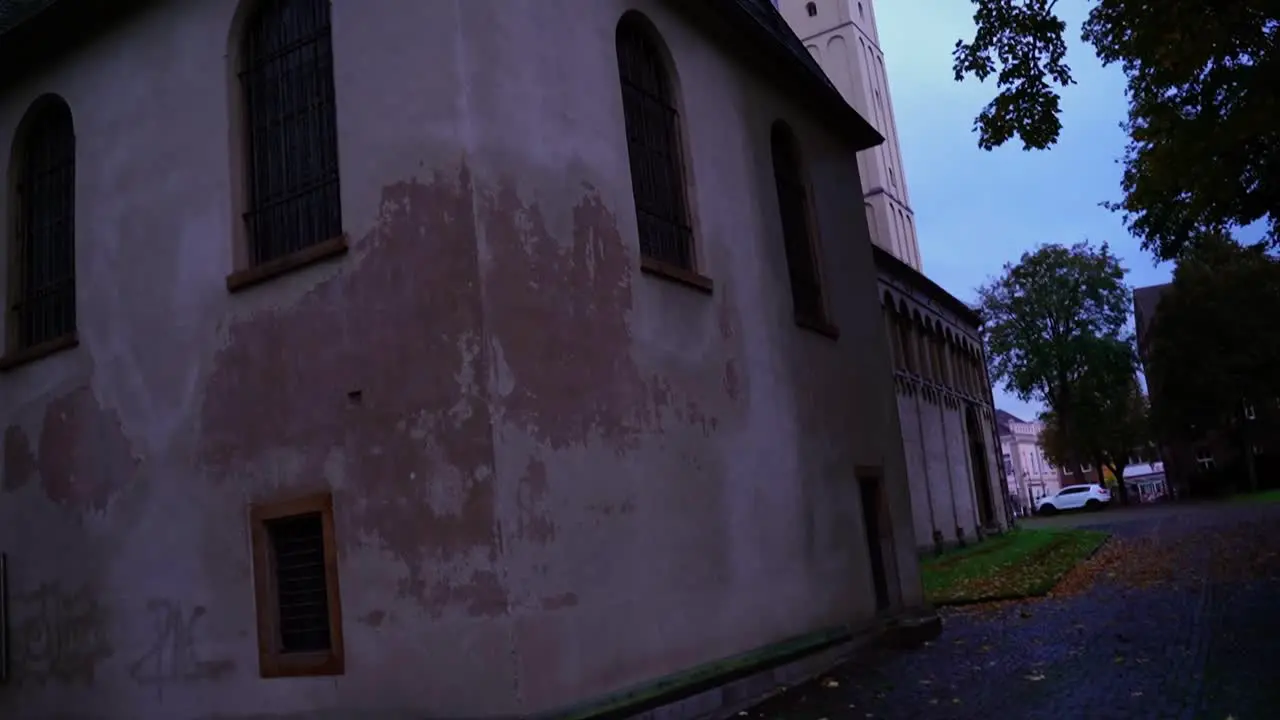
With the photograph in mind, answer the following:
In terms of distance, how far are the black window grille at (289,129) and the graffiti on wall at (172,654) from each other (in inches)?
130

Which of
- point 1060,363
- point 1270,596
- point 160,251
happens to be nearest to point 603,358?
point 160,251

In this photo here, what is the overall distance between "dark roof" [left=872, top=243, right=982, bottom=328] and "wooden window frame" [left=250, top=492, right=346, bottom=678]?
788 inches

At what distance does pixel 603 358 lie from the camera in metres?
9.10

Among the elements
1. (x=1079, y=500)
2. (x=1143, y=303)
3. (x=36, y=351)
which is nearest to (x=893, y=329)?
(x=36, y=351)

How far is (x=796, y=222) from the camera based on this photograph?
45.9 feet

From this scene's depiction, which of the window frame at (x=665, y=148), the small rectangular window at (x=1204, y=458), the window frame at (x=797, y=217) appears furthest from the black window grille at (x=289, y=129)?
the small rectangular window at (x=1204, y=458)

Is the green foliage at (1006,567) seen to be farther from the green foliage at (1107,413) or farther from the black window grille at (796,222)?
the green foliage at (1107,413)

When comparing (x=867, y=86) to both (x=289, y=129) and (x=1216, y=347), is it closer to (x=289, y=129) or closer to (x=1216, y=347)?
(x=1216, y=347)

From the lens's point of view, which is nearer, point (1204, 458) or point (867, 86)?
point (867, 86)

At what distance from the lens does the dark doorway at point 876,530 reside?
44.8ft

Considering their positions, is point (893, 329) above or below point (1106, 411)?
above

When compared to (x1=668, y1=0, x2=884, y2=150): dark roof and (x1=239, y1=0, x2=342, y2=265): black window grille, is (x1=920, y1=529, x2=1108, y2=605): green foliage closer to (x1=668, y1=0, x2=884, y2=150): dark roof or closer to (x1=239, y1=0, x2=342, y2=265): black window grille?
(x1=668, y1=0, x2=884, y2=150): dark roof

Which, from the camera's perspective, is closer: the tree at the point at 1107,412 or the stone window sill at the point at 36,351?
the stone window sill at the point at 36,351

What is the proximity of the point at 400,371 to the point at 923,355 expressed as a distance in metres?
27.1
